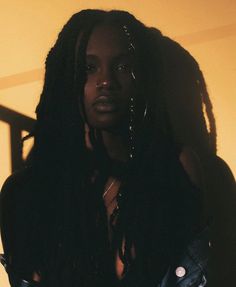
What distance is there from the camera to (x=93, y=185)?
63.9 inches

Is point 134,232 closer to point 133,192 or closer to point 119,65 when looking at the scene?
point 133,192

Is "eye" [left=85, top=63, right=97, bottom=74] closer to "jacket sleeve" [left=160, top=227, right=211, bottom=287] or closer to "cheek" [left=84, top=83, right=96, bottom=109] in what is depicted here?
"cheek" [left=84, top=83, right=96, bottom=109]

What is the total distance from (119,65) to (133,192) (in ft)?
1.49

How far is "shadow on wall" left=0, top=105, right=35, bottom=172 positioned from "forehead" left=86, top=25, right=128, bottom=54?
52 cm

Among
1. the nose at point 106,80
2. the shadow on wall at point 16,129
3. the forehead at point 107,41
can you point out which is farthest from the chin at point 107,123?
the shadow on wall at point 16,129

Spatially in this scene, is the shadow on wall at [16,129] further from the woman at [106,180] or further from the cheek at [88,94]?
the cheek at [88,94]

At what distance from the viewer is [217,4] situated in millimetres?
1750

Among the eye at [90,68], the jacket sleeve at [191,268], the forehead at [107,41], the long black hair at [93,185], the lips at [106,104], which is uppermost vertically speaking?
the forehead at [107,41]

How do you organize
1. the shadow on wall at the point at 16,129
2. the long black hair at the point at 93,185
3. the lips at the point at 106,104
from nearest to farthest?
the lips at the point at 106,104 → the long black hair at the point at 93,185 → the shadow on wall at the point at 16,129

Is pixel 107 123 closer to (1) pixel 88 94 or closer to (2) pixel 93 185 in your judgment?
(1) pixel 88 94

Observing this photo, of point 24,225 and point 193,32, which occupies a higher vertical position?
point 193,32

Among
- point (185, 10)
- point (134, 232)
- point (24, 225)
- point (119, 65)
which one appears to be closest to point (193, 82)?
point (185, 10)

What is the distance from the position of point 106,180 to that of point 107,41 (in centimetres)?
51

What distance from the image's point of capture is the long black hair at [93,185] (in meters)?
1.53
